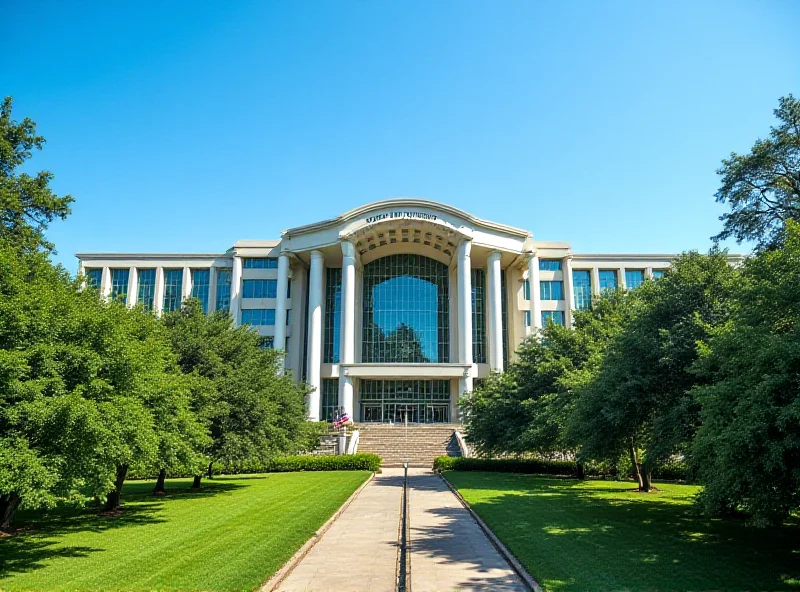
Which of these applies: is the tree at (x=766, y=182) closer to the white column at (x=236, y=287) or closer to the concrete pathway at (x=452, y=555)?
the concrete pathway at (x=452, y=555)

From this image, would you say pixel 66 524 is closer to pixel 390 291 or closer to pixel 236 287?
pixel 236 287

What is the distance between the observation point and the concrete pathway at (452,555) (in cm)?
953

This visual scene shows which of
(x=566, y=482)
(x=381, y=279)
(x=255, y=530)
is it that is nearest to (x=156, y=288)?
(x=381, y=279)

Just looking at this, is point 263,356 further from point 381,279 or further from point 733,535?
point 381,279

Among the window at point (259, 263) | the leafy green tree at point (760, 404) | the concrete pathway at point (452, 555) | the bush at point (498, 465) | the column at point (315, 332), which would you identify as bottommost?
the bush at point (498, 465)

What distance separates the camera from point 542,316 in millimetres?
59188

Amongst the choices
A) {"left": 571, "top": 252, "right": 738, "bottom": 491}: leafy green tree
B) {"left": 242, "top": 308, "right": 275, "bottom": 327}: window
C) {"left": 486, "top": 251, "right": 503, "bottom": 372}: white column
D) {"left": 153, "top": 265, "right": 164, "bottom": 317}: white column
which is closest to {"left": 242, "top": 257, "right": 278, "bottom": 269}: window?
{"left": 242, "top": 308, "right": 275, "bottom": 327}: window

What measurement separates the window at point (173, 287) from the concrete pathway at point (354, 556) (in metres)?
47.1

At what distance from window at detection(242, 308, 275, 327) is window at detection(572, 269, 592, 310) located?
31458mm

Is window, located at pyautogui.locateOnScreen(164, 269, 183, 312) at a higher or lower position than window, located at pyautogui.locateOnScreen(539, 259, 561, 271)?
lower

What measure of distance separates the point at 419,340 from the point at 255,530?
44219mm

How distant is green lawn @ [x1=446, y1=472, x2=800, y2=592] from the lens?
382 inches

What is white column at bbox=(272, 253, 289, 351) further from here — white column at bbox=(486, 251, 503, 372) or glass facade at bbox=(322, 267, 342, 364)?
white column at bbox=(486, 251, 503, 372)

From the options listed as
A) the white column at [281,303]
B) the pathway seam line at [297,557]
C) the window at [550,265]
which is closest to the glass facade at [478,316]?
the window at [550,265]
